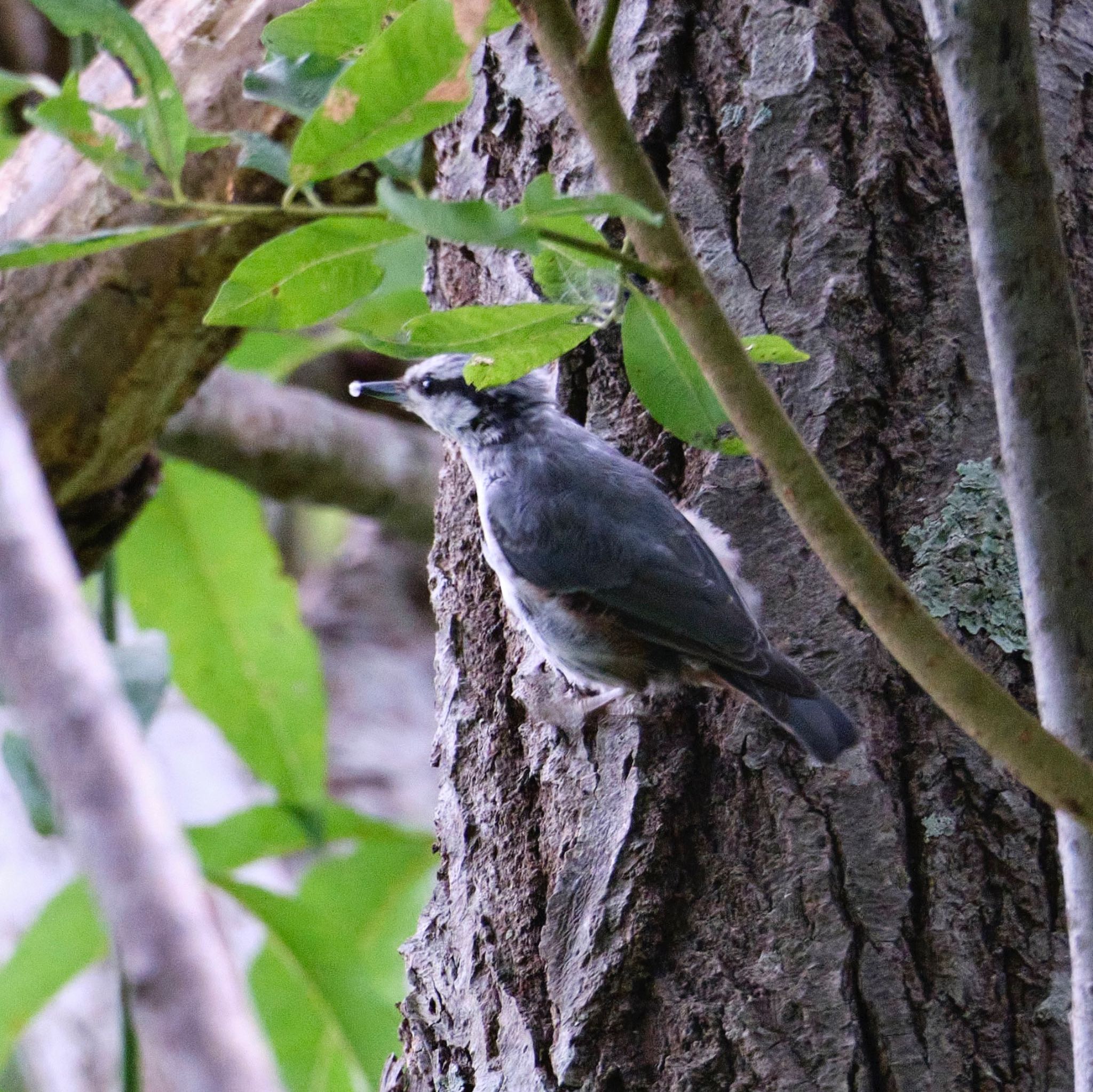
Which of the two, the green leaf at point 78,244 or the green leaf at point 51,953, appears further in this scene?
the green leaf at point 51,953

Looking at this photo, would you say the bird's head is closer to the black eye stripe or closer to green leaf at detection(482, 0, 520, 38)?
the black eye stripe

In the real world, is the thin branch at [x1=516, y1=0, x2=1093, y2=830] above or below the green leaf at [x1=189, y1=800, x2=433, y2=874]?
below

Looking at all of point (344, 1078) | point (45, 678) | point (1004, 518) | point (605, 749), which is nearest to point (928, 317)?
point (1004, 518)

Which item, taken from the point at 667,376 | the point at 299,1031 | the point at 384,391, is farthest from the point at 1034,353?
the point at 299,1031

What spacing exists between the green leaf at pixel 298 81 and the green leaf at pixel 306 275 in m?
0.12

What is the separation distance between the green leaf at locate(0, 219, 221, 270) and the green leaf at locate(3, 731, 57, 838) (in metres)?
1.37

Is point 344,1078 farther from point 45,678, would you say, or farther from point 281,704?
point 45,678

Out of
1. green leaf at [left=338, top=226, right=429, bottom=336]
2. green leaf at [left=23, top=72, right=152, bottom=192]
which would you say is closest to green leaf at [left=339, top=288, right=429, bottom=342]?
green leaf at [left=338, top=226, right=429, bottom=336]

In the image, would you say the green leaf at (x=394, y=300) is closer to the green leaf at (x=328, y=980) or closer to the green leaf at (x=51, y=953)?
the green leaf at (x=328, y=980)

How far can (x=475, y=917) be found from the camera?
165cm

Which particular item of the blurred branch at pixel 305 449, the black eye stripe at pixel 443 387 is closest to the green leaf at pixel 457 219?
the black eye stripe at pixel 443 387

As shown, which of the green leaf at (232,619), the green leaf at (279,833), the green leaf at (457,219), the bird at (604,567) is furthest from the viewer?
the green leaf at (232,619)

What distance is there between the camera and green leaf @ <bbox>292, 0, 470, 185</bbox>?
91 cm

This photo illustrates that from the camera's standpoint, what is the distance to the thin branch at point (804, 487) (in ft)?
3.03
